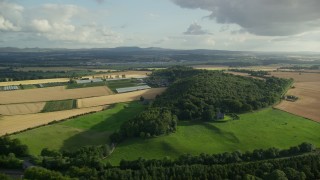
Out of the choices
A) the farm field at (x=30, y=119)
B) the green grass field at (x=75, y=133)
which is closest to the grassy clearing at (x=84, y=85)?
the farm field at (x=30, y=119)

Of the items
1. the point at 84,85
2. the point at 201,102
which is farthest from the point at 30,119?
the point at 84,85

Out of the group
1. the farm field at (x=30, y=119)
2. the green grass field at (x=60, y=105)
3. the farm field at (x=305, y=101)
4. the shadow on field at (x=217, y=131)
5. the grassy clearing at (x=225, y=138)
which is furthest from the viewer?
the green grass field at (x=60, y=105)

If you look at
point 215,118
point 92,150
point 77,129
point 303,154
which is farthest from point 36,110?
point 303,154

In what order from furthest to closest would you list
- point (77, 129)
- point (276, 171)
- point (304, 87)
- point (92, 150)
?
1. point (304, 87)
2. point (77, 129)
3. point (92, 150)
4. point (276, 171)

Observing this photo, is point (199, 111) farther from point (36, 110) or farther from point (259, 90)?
point (36, 110)

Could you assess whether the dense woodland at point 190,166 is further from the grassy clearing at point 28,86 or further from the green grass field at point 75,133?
the grassy clearing at point 28,86

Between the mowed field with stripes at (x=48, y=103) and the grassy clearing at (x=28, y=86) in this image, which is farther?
the grassy clearing at (x=28, y=86)

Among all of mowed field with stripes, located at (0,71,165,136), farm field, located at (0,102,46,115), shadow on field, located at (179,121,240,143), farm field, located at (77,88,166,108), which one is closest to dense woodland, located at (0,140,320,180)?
shadow on field, located at (179,121,240,143)
